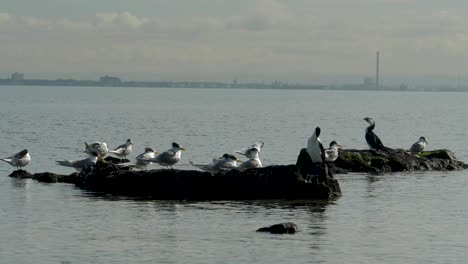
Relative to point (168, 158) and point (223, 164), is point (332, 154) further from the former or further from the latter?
point (168, 158)

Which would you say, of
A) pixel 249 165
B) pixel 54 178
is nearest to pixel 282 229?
pixel 249 165

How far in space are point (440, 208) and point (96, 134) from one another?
50891 millimetres

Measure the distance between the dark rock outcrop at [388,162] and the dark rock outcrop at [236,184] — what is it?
29.2 ft

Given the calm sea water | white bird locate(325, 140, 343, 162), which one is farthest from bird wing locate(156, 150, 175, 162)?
white bird locate(325, 140, 343, 162)

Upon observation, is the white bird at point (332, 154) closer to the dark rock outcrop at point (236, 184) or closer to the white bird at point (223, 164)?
the white bird at point (223, 164)

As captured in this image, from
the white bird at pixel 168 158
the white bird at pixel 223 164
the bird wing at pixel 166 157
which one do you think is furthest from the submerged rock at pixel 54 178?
the white bird at pixel 223 164

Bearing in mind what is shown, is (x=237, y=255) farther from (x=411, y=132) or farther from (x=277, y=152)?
(x=411, y=132)

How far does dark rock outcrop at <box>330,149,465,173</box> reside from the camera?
1608 inches

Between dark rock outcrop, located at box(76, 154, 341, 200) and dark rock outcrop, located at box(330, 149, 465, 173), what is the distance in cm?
890

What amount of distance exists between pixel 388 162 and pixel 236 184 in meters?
12.5

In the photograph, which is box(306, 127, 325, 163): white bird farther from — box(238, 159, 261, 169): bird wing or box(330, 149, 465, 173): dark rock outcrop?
box(330, 149, 465, 173): dark rock outcrop

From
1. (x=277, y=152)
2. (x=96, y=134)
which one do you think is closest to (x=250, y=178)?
(x=277, y=152)

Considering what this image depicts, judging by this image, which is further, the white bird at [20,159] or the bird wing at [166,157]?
the white bird at [20,159]

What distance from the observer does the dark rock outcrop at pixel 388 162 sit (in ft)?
134
